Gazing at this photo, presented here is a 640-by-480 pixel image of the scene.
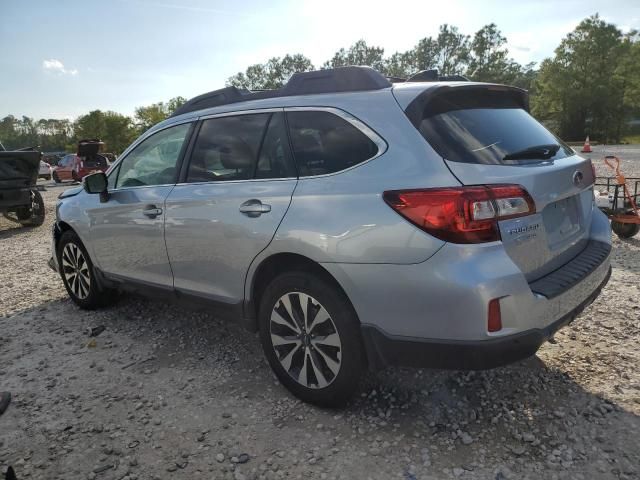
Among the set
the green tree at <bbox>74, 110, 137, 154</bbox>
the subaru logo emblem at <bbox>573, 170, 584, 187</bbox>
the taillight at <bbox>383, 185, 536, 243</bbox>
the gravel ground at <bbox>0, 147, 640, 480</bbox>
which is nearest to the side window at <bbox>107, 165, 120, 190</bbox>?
the gravel ground at <bbox>0, 147, 640, 480</bbox>

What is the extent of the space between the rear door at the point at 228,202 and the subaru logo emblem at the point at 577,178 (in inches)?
61.3

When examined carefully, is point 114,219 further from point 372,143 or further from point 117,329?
point 372,143

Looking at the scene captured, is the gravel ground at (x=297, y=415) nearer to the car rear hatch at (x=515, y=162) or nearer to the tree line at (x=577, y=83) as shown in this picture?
the car rear hatch at (x=515, y=162)

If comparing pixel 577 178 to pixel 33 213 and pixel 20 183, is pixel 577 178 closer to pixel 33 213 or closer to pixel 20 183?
pixel 20 183

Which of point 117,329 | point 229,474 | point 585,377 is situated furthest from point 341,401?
point 117,329

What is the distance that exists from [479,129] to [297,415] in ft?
6.17

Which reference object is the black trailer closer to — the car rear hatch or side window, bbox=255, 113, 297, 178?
side window, bbox=255, 113, 297, 178

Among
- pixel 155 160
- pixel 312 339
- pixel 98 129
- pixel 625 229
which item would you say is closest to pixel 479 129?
pixel 312 339

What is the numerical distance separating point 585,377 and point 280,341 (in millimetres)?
1900

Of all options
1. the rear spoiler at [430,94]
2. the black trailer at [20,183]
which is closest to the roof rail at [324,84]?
the rear spoiler at [430,94]

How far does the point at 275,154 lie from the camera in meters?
2.90

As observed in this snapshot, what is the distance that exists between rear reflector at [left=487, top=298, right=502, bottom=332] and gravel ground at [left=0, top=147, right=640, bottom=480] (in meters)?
0.68

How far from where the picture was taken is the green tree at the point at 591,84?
47188mm

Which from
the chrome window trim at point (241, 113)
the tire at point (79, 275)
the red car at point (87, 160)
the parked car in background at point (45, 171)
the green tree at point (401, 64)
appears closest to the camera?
the chrome window trim at point (241, 113)
